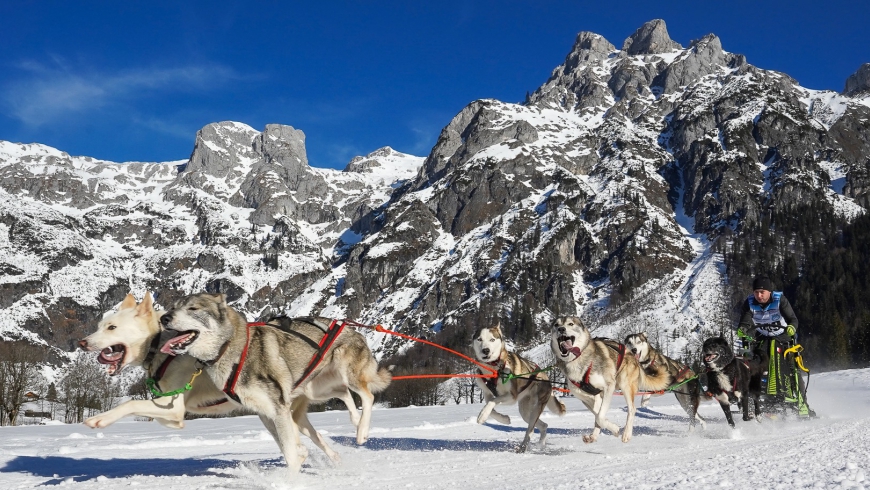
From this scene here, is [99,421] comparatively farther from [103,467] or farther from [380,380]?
[380,380]

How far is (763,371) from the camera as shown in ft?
39.3

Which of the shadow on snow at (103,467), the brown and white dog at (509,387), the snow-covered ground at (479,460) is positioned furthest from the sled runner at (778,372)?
the shadow on snow at (103,467)

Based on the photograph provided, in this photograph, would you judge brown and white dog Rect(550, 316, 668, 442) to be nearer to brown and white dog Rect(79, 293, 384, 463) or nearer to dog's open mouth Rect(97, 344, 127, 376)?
brown and white dog Rect(79, 293, 384, 463)

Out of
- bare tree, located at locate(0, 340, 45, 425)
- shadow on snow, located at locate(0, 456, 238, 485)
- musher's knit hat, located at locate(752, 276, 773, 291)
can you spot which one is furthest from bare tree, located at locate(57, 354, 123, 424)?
musher's knit hat, located at locate(752, 276, 773, 291)

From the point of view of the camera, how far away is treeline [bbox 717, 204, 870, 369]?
9850cm

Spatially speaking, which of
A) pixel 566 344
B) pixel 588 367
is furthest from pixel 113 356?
pixel 588 367

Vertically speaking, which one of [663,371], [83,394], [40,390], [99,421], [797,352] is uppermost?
[797,352]

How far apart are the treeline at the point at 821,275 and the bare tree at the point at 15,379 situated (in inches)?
3965

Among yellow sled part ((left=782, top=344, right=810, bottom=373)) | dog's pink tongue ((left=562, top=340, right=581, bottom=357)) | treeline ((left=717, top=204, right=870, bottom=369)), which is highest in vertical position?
Result: treeline ((left=717, top=204, right=870, bottom=369))

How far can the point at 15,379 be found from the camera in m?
52.0

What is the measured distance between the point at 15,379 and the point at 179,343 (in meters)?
57.0

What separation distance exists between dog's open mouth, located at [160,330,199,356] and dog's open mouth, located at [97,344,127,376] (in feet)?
2.52

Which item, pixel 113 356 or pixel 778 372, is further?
pixel 778 372

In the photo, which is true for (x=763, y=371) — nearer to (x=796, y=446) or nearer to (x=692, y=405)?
(x=692, y=405)
